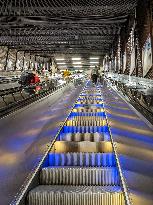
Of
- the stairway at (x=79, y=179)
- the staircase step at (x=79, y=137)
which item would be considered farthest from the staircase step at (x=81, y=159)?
the staircase step at (x=79, y=137)

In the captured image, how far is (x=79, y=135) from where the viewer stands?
386 inches

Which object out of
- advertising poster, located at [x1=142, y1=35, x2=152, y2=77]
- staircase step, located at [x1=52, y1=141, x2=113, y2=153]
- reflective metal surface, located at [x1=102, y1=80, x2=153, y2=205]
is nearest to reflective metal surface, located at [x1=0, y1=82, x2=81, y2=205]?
staircase step, located at [x1=52, y1=141, x2=113, y2=153]

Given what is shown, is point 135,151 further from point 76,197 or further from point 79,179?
point 76,197

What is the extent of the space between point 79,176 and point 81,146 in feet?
7.91

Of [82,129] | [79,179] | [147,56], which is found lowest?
[79,179]

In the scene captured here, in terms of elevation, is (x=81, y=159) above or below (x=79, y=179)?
above

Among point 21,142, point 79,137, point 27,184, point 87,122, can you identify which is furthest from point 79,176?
point 87,122

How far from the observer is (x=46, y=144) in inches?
316

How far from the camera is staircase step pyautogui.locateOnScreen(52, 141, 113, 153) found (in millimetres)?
8141

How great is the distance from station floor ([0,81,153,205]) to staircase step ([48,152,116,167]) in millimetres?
281

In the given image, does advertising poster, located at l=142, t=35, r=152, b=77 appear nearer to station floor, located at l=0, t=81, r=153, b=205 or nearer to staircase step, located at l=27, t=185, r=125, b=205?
station floor, located at l=0, t=81, r=153, b=205

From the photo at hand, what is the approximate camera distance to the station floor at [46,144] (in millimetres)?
5219

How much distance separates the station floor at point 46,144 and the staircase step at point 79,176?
296 millimetres

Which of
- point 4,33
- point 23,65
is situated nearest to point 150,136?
point 4,33
